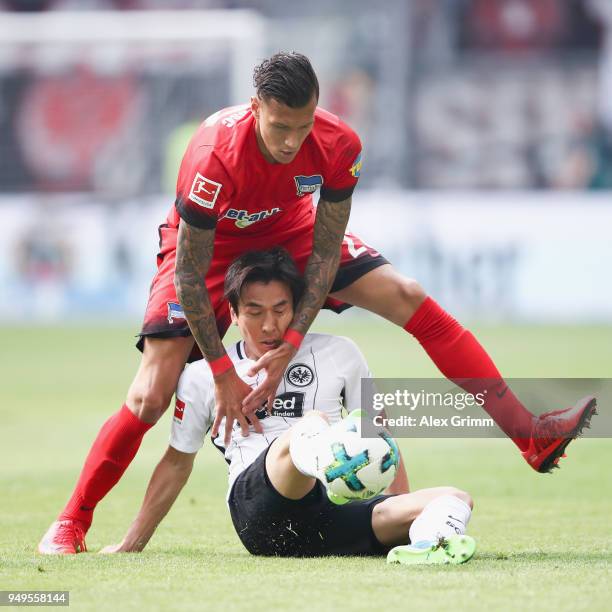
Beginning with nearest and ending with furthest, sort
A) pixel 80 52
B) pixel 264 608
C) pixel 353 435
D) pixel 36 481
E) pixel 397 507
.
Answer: pixel 264 608, pixel 353 435, pixel 397 507, pixel 36 481, pixel 80 52

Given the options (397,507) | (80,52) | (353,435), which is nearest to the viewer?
(353,435)

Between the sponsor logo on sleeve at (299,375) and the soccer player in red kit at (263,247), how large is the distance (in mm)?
134

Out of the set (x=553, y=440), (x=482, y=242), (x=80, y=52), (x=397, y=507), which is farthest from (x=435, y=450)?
(x=80, y=52)

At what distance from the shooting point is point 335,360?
5.07 meters

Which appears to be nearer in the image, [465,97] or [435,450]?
[435,450]

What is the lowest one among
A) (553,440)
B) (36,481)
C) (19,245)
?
(19,245)

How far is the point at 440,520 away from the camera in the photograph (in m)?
4.38

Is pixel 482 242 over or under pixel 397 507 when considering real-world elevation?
under

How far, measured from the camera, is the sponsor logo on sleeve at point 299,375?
16.5ft

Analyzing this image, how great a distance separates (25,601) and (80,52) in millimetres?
20051

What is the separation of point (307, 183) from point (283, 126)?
569 millimetres

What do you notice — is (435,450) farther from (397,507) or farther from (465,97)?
(465,97)

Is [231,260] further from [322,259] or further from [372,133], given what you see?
[372,133]

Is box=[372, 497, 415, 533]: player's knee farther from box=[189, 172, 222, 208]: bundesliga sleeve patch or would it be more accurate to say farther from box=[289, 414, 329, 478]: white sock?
box=[189, 172, 222, 208]: bundesliga sleeve patch
